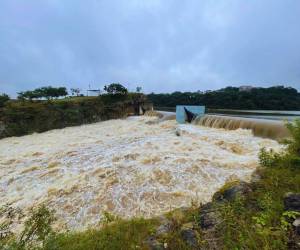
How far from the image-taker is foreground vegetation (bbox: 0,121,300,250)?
237 cm

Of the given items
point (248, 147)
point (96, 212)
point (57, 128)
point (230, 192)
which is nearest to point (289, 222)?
point (230, 192)

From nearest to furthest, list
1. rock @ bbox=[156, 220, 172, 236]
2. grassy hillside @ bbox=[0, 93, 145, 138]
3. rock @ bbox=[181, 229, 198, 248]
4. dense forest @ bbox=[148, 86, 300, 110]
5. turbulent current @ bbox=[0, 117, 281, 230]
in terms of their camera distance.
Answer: rock @ bbox=[181, 229, 198, 248] → rock @ bbox=[156, 220, 172, 236] → turbulent current @ bbox=[0, 117, 281, 230] → grassy hillside @ bbox=[0, 93, 145, 138] → dense forest @ bbox=[148, 86, 300, 110]

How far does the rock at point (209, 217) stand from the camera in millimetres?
2918

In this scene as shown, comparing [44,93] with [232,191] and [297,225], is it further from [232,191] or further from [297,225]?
[297,225]

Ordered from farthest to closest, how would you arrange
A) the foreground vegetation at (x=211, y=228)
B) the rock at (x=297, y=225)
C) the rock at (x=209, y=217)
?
1. the rock at (x=209, y=217)
2. the foreground vegetation at (x=211, y=228)
3. the rock at (x=297, y=225)

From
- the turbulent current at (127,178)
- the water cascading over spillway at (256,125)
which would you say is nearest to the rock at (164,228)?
the turbulent current at (127,178)

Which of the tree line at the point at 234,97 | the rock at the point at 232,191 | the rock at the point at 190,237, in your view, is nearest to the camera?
the rock at the point at 190,237

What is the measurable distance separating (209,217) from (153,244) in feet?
2.76

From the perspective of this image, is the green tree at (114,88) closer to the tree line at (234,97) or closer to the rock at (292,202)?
the tree line at (234,97)

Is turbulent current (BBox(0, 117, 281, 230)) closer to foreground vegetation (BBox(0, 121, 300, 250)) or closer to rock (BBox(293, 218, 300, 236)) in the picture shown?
foreground vegetation (BBox(0, 121, 300, 250))

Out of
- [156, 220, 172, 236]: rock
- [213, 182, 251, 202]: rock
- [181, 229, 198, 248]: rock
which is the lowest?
[156, 220, 172, 236]: rock

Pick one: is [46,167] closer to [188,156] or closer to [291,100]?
[188,156]

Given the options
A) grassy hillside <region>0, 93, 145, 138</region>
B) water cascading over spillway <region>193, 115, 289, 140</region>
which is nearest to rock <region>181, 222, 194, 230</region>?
water cascading over spillway <region>193, 115, 289, 140</region>

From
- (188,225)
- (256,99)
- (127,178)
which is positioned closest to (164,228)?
(188,225)
